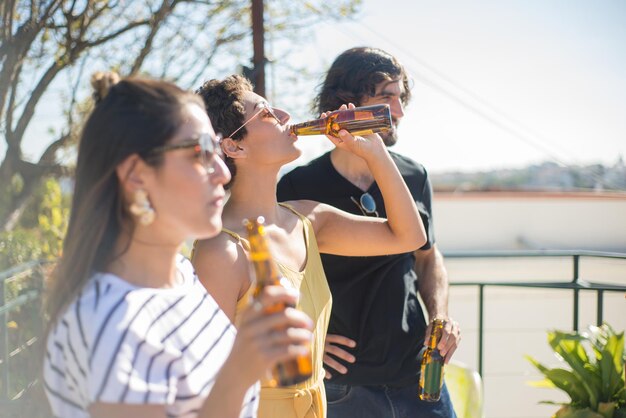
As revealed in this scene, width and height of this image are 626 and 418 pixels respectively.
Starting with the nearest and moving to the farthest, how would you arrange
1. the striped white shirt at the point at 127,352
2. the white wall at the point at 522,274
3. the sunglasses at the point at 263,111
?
the striped white shirt at the point at 127,352
the sunglasses at the point at 263,111
the white wall at the point at 522,274

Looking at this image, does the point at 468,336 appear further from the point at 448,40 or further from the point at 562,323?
the point at 448,40

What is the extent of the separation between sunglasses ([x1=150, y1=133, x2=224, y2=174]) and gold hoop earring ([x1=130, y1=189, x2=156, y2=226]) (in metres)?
0.07

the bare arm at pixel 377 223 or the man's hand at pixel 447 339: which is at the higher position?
the bare arm at pixel 377 223

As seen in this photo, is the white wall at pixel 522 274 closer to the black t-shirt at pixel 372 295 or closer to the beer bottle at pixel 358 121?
the black t-shirt at pixel 372 295

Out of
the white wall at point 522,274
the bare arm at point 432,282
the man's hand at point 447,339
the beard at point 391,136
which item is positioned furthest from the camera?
the white wall at point 522,274

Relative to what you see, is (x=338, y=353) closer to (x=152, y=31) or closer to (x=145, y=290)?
(x=145, y=290)

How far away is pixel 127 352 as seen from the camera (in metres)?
0.95

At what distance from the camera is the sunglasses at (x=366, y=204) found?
7.20 ft

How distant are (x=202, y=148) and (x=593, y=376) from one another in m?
2.66

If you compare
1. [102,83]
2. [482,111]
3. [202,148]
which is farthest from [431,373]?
[482,111]

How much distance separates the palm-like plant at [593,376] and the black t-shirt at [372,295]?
1339mm

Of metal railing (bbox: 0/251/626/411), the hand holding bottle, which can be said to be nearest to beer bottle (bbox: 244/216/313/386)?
the hand holding bottle

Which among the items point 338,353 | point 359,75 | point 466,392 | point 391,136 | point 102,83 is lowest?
point 466,392

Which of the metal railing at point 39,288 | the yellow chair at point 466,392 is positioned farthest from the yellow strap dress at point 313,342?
the metal railing at point 39,288
